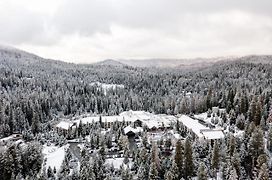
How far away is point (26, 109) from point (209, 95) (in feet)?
196

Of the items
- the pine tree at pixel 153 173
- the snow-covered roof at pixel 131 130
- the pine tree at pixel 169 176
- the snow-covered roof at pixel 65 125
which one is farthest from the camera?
the snow-covered roof at pixel 65 125

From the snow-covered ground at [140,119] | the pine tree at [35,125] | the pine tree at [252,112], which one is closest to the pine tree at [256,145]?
the pine tree at [252,112]

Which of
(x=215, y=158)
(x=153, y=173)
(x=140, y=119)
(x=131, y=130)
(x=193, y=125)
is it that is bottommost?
(x=153, y=173)

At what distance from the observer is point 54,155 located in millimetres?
73938

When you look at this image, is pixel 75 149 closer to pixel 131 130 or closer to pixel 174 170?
pixel 131 130

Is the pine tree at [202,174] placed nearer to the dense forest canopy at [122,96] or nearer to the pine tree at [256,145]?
the pine tree at [256,145]

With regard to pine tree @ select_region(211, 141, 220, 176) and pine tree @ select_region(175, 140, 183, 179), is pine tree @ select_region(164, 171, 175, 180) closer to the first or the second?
pine tree @ select_region(175, 140, 183, 179)

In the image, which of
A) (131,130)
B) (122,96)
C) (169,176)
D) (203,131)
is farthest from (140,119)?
(169,176)

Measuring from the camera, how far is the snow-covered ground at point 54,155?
6775 cm

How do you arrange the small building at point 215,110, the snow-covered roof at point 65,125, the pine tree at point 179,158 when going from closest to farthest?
the pine tree at point 179,158, the snow-covered roof at point 65,125, the small building at point 215,110

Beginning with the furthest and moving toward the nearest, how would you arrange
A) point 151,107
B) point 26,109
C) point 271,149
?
1. point 151,107
2. point 26,109
3. point 271,149

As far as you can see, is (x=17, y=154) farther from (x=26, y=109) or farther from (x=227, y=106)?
(x=227, y=106)

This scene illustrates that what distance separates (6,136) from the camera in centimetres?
8944

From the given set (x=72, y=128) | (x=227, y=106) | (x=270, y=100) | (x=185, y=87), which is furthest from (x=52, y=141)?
(x=185, y=87)
